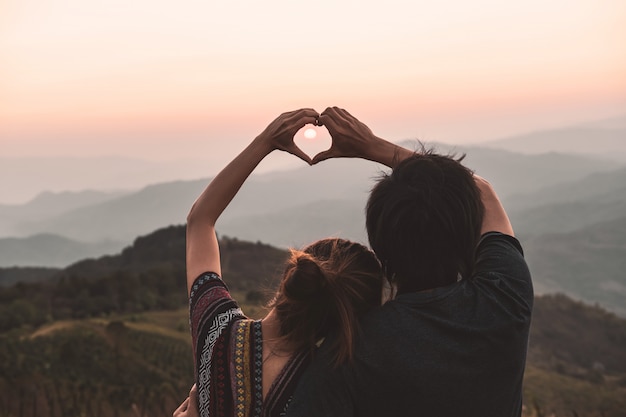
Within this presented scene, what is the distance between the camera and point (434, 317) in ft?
5.68

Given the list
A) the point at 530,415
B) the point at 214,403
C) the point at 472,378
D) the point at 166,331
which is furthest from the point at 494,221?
the point at 166,331

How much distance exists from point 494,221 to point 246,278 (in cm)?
5076

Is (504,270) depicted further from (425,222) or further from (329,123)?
(329,123)

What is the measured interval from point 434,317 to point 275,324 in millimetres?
434

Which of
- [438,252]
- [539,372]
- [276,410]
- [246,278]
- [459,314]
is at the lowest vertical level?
[539,372]

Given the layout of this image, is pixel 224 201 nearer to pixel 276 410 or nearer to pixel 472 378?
pixel 276 410

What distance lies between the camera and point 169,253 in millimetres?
59812

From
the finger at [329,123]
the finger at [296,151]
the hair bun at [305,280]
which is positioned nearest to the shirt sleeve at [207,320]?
the hair bun at [305,280]

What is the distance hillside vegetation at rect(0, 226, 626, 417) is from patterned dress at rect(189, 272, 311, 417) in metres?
0.12

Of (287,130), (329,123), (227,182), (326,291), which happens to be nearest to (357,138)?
(329,123)

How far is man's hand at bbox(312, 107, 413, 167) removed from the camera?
2.19 meters

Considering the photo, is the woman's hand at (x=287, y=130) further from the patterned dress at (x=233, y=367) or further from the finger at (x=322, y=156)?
the patterned dress at (x=233, y=367)

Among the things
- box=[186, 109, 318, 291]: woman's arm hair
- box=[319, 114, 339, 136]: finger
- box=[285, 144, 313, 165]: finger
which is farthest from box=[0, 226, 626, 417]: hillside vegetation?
box=[319, 114, 339, 136]: finger

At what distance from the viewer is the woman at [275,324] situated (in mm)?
1806
